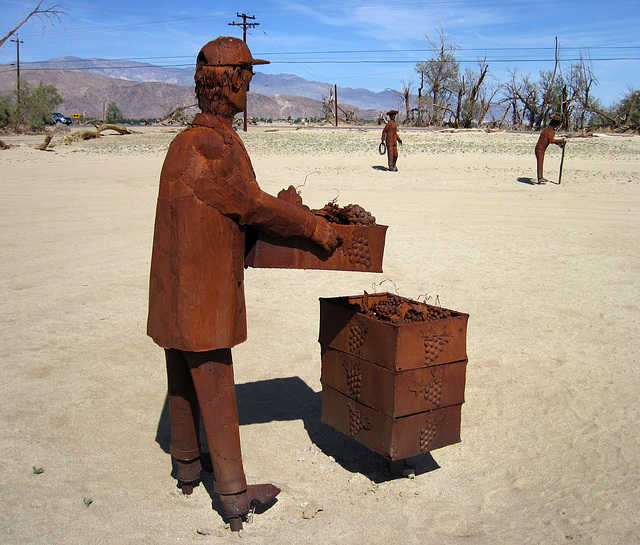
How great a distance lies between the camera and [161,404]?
15.1 feet

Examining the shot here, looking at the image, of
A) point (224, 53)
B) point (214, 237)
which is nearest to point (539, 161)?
point (224, 53)

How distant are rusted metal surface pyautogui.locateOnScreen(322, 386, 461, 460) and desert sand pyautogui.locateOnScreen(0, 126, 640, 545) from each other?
272mm

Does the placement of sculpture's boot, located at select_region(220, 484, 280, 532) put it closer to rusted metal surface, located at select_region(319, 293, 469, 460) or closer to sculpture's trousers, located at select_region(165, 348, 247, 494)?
sculpture's trousers, located at select_region(165, 348, 247, 494)

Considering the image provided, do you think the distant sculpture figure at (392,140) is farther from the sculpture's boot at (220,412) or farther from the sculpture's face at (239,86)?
the sculpture's boot at (220,412)

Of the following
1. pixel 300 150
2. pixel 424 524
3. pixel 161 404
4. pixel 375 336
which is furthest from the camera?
pixel 300 150

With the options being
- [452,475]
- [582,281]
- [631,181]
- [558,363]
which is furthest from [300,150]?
[452,475]

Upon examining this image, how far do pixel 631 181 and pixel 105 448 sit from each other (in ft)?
58.3

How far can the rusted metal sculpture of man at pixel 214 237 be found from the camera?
283 centimetres

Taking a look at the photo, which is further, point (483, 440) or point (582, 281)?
point (582, 281)

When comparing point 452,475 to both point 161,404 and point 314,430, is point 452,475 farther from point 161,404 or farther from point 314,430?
point 161,404

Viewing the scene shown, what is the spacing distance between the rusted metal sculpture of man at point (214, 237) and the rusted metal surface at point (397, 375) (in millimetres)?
717

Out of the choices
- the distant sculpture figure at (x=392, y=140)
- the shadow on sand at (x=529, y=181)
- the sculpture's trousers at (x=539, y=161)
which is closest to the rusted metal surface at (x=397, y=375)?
the sculpture's trousers at (x=539, y=161)

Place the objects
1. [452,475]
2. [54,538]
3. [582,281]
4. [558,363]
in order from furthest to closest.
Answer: [582,281], [558,363], [452,475], [54,538]

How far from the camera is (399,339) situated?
3281 mm
